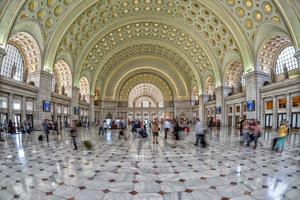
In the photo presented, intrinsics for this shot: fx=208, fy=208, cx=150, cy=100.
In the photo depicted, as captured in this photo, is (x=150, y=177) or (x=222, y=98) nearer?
(x=150, y=177)

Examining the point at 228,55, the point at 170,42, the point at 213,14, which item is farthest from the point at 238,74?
the point at 170,42

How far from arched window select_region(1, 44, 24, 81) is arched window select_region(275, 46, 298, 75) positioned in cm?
2727

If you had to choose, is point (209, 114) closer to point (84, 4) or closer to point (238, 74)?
point (238, 74)

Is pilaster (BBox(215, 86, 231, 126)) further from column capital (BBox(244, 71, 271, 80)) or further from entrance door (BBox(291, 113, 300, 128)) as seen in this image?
entrance door (BBox(291, 113, 300, 128))

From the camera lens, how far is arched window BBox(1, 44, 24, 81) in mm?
19031

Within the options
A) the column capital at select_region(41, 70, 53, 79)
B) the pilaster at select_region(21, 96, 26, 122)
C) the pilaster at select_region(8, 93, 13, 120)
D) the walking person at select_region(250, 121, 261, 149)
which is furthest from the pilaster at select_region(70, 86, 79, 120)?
the walking person at select_region(250, 121, 261, 149)

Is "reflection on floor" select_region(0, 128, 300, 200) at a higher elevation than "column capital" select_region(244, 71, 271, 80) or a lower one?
lower

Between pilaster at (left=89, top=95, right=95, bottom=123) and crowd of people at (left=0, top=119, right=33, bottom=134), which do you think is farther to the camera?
pilaster at (left=89, top=95, right=95, bottom=123)

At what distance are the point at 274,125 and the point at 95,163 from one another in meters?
19.1

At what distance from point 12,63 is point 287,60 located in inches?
1095

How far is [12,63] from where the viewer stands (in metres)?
19.8

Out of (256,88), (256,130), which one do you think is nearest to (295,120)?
(256,88)

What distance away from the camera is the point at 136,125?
61.6ft

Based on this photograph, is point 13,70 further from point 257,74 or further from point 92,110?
point 257,74
